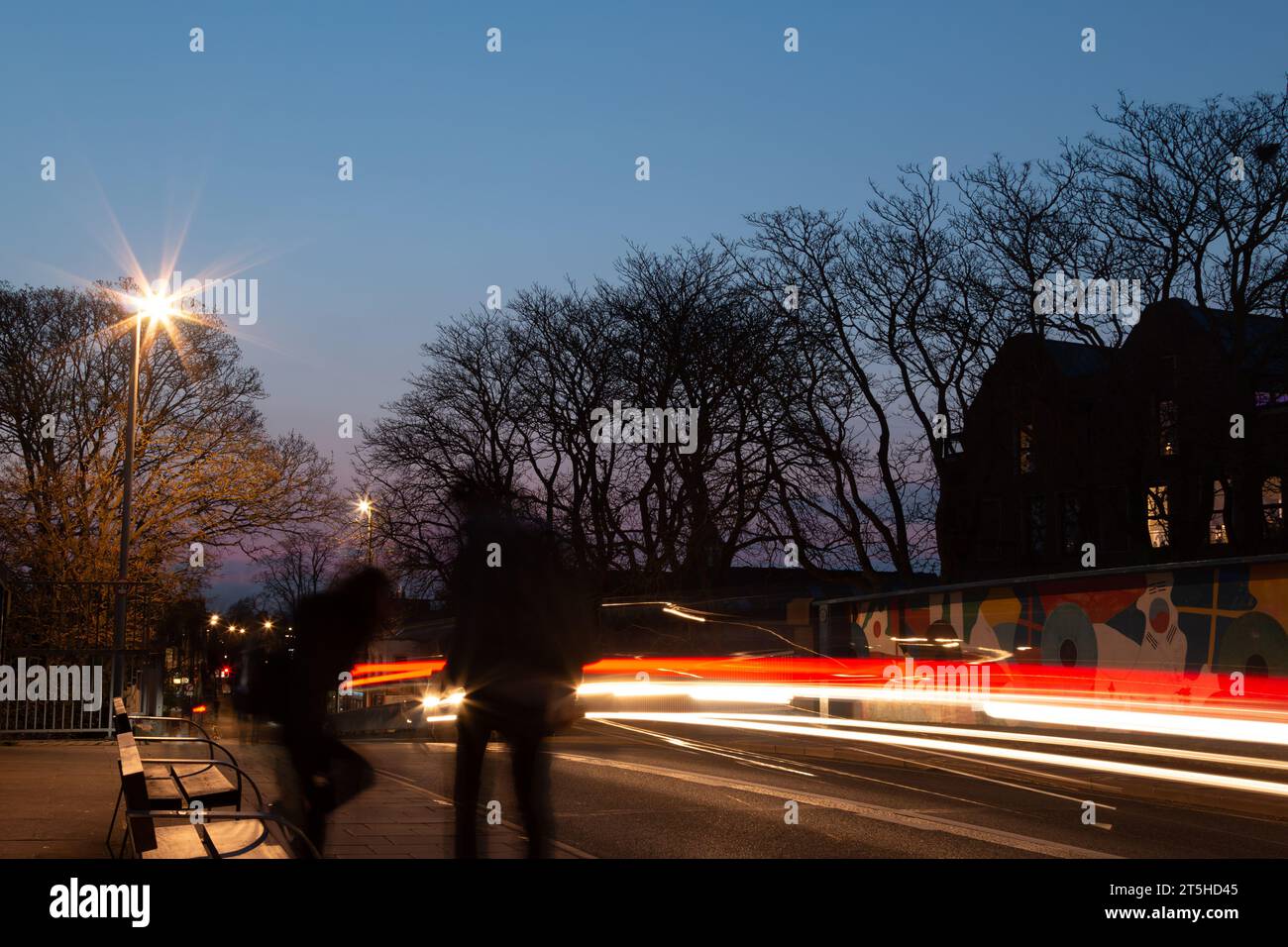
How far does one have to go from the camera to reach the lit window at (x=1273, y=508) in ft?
118

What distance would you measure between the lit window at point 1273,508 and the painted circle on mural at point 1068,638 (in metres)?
12.3

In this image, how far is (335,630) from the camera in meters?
6.89

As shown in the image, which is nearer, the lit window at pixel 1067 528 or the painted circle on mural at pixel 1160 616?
the painted circle on mural at pixel 1160 616

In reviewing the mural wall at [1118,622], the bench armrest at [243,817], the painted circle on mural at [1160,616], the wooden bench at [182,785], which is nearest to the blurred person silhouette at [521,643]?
the bench armrest at [243,817]

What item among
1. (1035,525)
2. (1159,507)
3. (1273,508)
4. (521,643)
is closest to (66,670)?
(521,643)

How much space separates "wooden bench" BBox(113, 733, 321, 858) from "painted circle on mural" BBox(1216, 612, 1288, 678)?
654 inches

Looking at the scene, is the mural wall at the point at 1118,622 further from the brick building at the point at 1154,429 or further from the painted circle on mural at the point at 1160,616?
the brick building at the point at 1154,429

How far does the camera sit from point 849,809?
37.4ft

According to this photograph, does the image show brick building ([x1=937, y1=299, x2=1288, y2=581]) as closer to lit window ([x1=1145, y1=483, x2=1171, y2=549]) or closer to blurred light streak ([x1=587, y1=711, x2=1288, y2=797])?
lit window ([x1=1145, y1=483, x2=1171, y2=549])

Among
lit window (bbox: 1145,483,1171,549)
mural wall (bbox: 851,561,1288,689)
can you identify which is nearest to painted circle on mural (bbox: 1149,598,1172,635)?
mural wall (bbox: 851,561,1288,689)

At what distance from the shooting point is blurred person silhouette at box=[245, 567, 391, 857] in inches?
270

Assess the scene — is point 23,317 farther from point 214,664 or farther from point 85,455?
point 214,664
